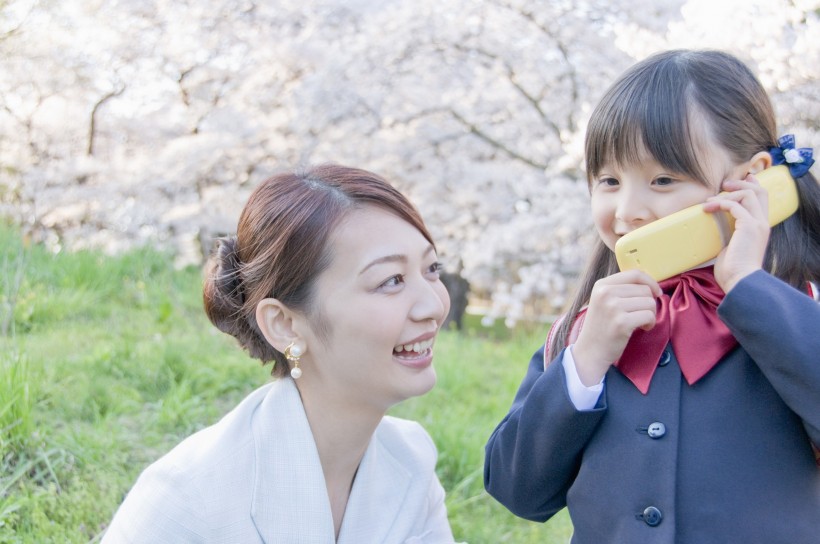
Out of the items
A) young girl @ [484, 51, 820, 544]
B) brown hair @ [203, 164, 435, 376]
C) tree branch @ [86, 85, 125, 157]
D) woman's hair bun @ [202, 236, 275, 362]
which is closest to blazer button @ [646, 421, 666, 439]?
young girl @ [484, 51, 820, 544]

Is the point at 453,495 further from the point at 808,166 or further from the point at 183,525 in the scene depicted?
the point at 808,166

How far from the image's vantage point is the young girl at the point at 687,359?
5.08 ft

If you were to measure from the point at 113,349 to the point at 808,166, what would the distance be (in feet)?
12.0

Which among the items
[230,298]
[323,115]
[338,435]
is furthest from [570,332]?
[323,115]

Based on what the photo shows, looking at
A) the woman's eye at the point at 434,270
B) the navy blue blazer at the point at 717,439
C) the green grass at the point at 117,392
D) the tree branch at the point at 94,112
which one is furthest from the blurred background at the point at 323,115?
the navy blue blazer at the point at 717,439

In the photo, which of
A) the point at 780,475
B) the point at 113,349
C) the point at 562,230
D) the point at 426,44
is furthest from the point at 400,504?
the point at 426,44

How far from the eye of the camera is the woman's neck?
2.28 metres

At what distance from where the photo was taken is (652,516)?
61.2 inches

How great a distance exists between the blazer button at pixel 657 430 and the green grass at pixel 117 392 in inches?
76.7

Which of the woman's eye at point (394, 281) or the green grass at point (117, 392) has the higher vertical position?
the woman's eye at point (394, 281)

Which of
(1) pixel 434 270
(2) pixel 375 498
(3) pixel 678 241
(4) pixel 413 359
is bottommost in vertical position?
(2) pixel 375 498

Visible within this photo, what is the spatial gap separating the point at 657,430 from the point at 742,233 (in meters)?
0.44

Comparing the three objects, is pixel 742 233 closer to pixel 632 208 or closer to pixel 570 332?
pixel 632 208

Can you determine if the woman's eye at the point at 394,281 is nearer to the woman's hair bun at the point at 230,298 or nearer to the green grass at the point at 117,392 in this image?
the woman's hair bun at the point at 230,298
